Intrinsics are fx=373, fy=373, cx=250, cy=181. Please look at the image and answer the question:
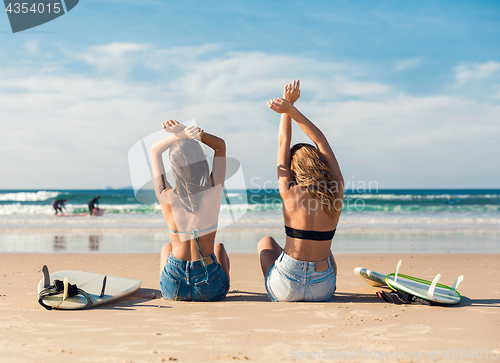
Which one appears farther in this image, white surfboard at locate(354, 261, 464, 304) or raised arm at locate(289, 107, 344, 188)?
white surfboard at locate(354, 261, 464, 304)

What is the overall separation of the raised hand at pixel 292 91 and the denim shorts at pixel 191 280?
61.9 inches

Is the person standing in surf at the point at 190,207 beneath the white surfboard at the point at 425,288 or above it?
above

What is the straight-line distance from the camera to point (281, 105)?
3.18 metres

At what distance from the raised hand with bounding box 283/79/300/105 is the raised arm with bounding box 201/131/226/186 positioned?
2.37ft

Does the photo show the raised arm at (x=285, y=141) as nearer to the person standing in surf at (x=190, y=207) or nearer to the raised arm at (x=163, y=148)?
the person standing in surf at (x=190, y=207)

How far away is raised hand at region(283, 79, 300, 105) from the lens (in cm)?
339

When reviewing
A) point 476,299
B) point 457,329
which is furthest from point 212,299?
point 476,299

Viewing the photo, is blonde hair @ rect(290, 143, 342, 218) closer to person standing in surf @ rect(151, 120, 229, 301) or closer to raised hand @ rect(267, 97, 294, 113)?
raised hand @ rect(267, 97, 294, 113)

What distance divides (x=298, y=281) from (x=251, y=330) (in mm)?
674

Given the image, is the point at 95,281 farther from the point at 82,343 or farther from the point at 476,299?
the point at 476,299

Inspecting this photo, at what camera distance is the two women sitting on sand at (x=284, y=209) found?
3068 millimetres

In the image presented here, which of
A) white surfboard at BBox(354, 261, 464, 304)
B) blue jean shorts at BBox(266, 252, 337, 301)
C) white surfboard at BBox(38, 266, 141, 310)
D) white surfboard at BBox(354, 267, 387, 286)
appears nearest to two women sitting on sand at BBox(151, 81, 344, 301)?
blue jean shorts at BBox(266, 252, 337, 301)

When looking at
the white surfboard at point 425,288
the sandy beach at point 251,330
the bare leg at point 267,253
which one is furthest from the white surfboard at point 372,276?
the bare leg at point 267,253

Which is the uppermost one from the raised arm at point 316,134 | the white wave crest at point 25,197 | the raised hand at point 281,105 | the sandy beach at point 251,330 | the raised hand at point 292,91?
the raised hand at point 292,91
